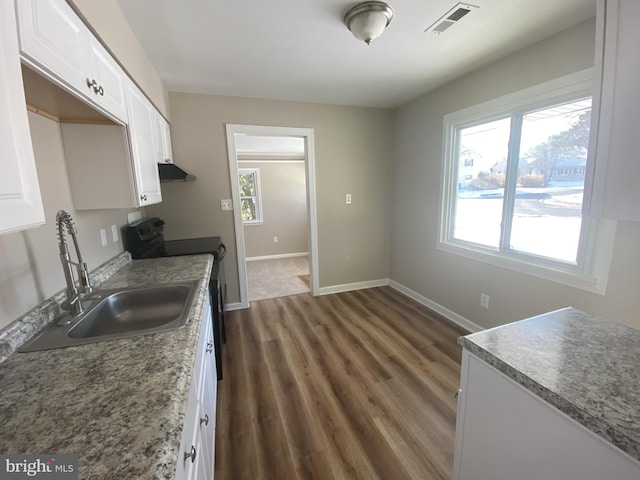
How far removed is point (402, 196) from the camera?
11.7 feet

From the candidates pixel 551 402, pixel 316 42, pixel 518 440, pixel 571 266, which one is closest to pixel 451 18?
pixel 316 42

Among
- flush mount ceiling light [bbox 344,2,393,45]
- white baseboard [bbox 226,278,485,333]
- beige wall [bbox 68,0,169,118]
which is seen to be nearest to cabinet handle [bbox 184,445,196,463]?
beige wall [bbox 68,0,169,118]

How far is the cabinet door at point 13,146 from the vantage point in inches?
24.3

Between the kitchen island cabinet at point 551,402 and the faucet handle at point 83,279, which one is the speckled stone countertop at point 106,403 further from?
the kitchen island cabinet at point 551,402

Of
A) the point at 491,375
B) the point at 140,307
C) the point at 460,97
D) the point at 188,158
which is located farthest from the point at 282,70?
the point at 491,375

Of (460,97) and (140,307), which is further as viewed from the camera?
(460,97)

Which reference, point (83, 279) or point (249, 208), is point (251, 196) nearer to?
point (249, 208)

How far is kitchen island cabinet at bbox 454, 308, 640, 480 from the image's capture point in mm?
638

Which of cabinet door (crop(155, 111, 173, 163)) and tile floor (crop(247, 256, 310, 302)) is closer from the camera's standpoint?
cabinet door (crop(155, 111, 173, 163))

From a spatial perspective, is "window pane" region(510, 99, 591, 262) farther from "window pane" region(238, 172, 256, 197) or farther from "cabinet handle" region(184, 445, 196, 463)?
"window pane" region(238, 172, 256, 197)

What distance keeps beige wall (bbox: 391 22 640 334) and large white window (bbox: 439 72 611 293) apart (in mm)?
88

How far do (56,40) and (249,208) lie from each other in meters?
5.00

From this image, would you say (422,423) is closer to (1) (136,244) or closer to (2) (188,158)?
(1) (136,244)

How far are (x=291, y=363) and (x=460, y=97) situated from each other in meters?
2.93
